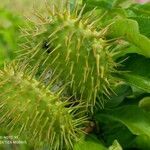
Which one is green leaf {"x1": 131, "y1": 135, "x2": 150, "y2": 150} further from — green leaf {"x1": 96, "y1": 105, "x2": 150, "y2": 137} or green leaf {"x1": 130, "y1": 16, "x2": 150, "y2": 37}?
green leaf {"x1": 130, "y1": 16, "x2": 150, "y2": 37}

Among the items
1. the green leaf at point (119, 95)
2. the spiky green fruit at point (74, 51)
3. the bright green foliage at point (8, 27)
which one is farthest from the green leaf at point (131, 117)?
the bright green foliage at point (8, 27)

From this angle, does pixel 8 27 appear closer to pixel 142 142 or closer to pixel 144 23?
pixel 144 23

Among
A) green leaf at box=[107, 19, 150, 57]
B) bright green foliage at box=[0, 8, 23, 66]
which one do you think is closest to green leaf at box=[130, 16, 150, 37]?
green leaf at box=[107, 19, 150, 57]

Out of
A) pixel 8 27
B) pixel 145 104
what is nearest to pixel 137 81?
pixel 145 104

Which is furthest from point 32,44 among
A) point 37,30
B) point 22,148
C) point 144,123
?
point 22,148

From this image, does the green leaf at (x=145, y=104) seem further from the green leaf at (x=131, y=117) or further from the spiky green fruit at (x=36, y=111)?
the spiky green fruit at (x=36, y=111)
